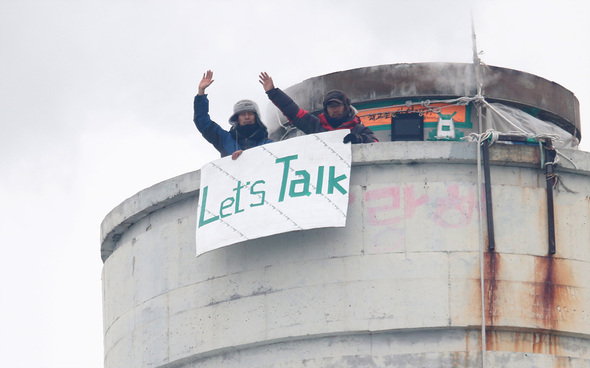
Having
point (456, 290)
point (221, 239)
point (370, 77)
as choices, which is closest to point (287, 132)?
point (370, 77)

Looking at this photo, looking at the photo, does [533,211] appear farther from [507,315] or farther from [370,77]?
[370,77]

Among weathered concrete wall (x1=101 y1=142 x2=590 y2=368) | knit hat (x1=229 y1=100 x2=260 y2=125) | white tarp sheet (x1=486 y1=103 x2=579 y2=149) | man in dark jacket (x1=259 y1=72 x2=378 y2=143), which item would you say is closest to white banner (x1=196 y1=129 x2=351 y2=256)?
weathered concrete wall (x1=101 y1=142 x2=590 y2=368)

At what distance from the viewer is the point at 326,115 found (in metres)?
22.9

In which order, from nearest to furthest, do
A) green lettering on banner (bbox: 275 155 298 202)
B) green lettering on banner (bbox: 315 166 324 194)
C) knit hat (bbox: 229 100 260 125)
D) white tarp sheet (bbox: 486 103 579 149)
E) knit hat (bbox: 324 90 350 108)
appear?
green lettering on banner (bbox: 315 166 324 194)
green lettering on banner (bbox: 275 155 298 202)
knit hat (bbox: 324 90 350 108)
knit hat (bbox: 229 100 260 125)
white tarp sheet (bbox: 486 103 579 149)

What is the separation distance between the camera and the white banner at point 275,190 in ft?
71.7

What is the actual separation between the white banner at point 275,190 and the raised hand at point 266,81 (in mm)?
834

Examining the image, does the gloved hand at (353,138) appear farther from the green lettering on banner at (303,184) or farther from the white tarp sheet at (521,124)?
the white tarp sheet at (521,124)

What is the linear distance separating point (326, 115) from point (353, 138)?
0.73 meters

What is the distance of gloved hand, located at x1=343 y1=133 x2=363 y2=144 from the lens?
22.2 meters

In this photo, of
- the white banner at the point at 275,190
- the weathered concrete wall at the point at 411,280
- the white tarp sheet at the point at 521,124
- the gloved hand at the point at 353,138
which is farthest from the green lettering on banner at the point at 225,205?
the white tarp sheet at the point at 521,124

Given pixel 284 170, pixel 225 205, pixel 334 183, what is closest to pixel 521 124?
pixel 334 183

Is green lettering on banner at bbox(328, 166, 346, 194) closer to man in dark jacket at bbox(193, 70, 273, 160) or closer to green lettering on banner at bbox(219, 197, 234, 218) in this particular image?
green lettering on banner at bbox(219, 197, 234, 218)

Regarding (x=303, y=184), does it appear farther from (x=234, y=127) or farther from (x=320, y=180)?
(x=234, y=127)

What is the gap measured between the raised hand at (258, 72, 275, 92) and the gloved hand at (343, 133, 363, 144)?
1386 mm
